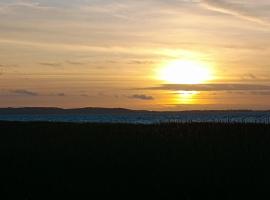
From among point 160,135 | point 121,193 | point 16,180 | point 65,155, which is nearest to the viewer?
point 121,193

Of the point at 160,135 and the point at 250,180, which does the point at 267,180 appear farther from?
the point at 160,135

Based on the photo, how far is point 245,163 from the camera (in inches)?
631

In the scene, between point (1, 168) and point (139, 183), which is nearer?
point (139, 183)

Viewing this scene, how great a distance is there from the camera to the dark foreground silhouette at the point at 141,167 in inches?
510

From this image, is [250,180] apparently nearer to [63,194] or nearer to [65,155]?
[63,194]

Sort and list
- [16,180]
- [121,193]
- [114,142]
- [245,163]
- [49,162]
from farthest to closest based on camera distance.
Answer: [114,142], [49,162], [245,163], [16,180], [121,193]

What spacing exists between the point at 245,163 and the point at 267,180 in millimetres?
2365

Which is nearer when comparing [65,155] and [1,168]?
[1,168]

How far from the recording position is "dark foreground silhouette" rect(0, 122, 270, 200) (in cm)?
1296

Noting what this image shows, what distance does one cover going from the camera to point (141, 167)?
1577cm

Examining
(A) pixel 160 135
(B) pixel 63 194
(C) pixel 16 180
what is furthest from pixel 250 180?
(A) pixel 160 135

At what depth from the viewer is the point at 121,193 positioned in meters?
12.8

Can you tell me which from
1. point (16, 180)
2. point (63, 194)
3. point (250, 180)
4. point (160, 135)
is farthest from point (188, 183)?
point (160, 135)

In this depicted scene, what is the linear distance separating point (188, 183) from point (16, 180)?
4370 mm
